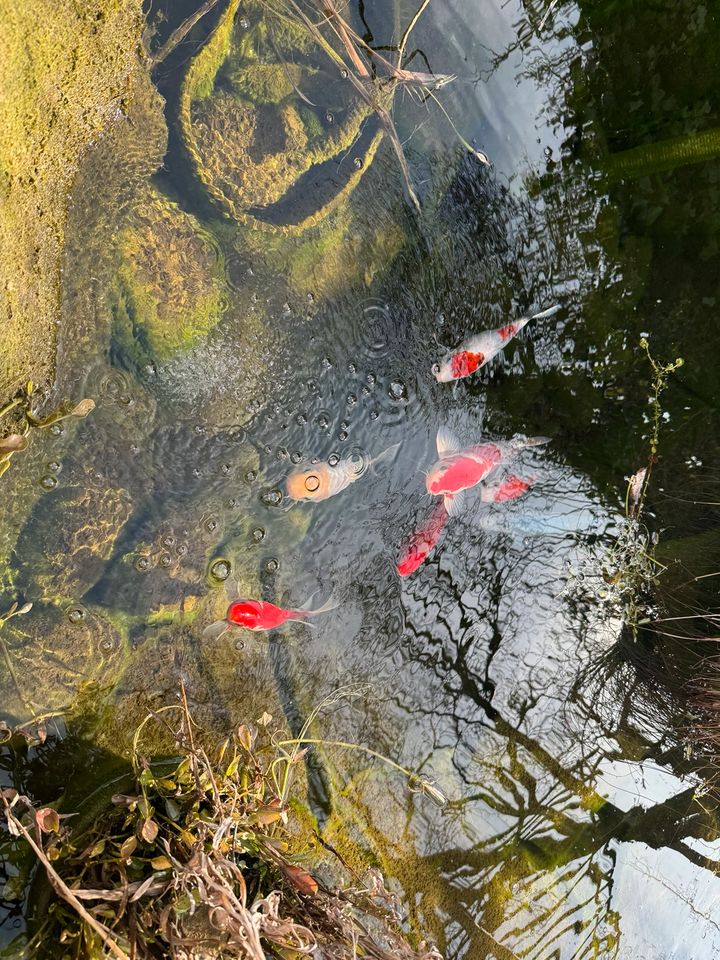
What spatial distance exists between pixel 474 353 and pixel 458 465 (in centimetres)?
53

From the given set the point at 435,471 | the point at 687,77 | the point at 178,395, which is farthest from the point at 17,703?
the point at 687,77

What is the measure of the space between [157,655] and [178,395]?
1.07m

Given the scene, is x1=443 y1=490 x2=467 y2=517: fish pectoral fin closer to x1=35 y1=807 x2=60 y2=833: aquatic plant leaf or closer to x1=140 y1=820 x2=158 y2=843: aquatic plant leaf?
x1=140 y1=820 x2=158 y2=843: aquatic plant leaf

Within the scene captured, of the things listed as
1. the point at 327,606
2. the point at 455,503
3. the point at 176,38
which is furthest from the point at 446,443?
the point at 176,38

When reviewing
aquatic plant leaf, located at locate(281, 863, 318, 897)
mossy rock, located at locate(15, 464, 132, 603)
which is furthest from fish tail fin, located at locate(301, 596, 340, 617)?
aquatic plant leaf, located at locate(281, 863, 318, 897)

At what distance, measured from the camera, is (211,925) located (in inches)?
72.9

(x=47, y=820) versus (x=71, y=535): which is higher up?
(x=71, y=535)

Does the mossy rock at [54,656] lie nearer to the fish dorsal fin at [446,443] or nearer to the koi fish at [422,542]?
the koi fish at [422,542]

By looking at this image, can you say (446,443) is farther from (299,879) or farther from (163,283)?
(299,879)

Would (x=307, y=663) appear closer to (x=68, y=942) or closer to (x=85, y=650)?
(x=85, y=650)

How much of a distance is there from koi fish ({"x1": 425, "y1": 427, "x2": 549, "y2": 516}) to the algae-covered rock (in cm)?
169

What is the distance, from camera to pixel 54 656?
2.47 m

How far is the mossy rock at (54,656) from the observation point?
240cm

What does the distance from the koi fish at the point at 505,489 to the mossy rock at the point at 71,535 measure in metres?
1.67
